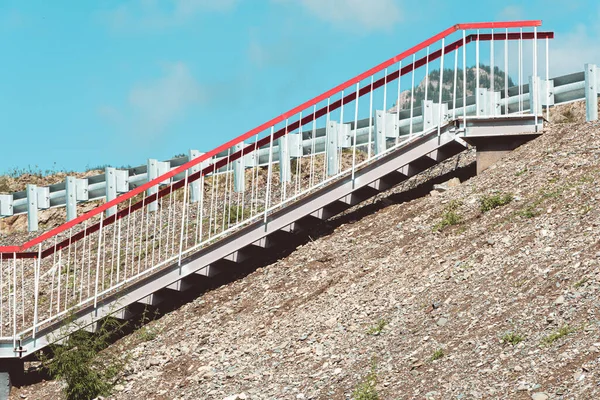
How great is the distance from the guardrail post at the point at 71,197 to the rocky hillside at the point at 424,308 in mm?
7742

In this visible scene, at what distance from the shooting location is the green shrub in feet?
45.0

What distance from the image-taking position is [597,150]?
1488 cm

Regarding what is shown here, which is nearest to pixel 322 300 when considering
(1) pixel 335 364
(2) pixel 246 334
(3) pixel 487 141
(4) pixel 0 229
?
(2) pixel 246 334

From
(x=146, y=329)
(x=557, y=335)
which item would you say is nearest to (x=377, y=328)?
(x=557, y=335)

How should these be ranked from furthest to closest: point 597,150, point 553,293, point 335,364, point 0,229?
point 0,229
point 597,150
point 335,364
point 553,293

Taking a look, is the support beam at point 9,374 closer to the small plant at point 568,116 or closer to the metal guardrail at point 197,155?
the metal guardrail at point 197,155

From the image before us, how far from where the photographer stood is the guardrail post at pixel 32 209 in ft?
77.1

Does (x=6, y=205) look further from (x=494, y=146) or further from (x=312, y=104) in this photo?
(x=494, y=146)

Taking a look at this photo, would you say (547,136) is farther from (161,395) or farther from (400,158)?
(161,395)

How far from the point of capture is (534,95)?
54.7ft

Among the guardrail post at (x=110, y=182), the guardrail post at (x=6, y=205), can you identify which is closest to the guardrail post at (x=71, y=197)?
the guardrail post at (x=110, y=182)

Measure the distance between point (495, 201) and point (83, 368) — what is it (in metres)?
5.81

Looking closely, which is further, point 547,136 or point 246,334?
point 547,136

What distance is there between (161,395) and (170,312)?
9.38ft
